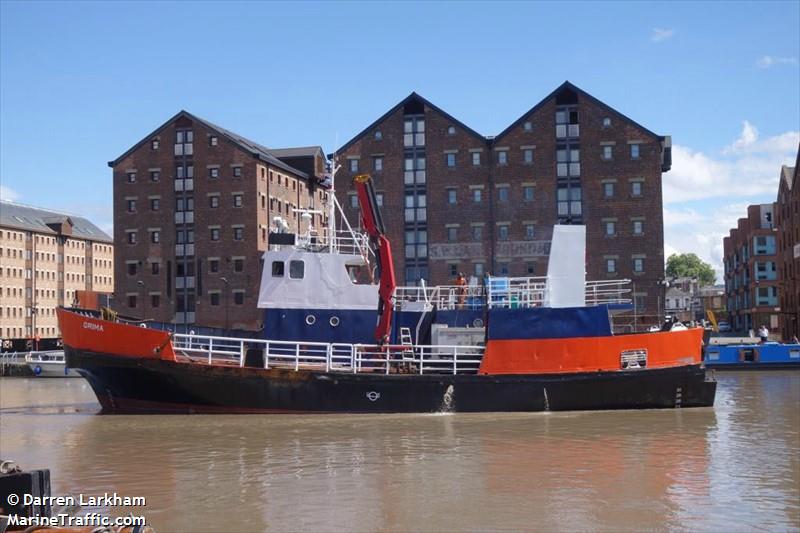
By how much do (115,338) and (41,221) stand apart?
69.4 meters

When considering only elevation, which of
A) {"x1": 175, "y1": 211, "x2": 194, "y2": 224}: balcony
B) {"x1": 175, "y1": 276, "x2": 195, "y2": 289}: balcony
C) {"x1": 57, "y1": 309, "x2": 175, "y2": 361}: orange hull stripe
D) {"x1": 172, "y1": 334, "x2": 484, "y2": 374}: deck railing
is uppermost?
{"x1": 175, "y1": 211, "x2": 194, "y2": 224}: balcony

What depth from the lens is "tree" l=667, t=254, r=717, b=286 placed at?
137000mm

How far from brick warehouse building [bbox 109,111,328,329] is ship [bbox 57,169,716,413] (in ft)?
97.4

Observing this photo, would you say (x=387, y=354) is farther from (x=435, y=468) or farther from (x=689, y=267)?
(x=689, y=267)

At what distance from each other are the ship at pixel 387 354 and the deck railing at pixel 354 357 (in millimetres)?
52

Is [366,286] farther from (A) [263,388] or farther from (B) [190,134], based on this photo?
(B) [190,134]

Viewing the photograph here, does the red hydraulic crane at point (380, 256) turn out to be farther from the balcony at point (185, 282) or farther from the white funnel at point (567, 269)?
the balcony at point (185, 282)

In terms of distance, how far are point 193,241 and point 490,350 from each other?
119 ft

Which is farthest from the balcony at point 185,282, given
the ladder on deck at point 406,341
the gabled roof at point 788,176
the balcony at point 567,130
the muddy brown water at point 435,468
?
the gabled roof at point 788,176

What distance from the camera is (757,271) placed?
2808 inches

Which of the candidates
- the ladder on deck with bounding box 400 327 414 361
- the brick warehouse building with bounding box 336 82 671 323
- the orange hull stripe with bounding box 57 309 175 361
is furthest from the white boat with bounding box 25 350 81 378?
the ladder on deck with bounding box 400 327 414 361

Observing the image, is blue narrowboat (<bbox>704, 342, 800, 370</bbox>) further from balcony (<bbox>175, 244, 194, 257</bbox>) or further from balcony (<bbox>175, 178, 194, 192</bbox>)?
balcony (<bbox>175, 178, 194, 192</bbox>)

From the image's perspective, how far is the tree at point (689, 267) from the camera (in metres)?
137

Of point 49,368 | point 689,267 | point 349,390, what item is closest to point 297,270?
point 349,390
